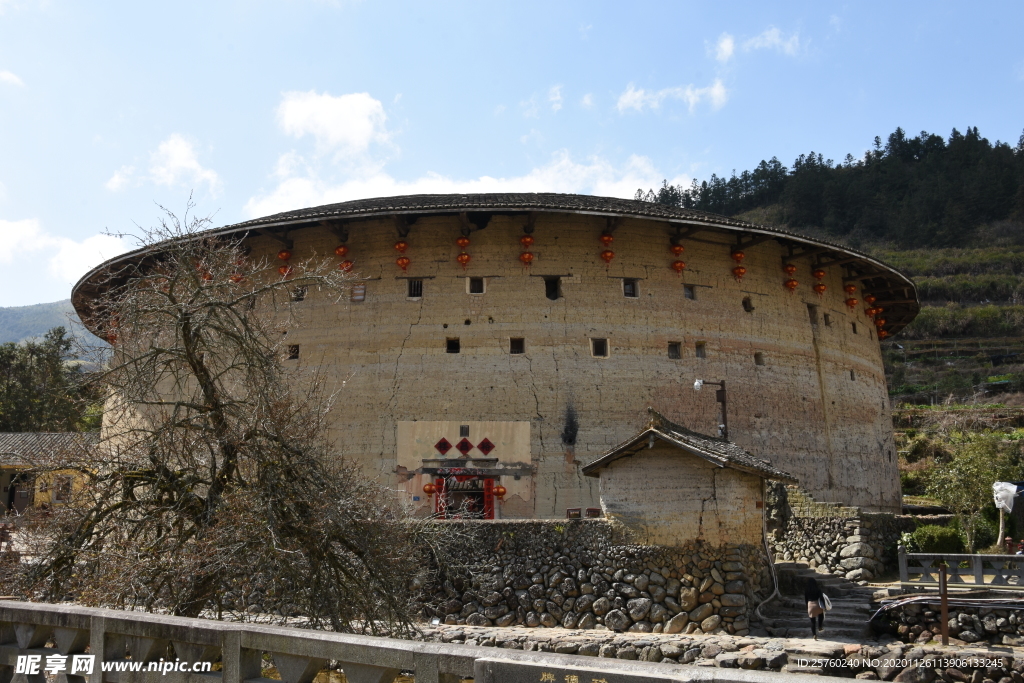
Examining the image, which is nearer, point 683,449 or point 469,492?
point 683,449

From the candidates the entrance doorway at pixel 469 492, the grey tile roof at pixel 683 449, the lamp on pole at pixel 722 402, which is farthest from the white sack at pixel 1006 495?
the entrance doorway at pixel 469 492

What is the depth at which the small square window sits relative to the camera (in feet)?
52.3

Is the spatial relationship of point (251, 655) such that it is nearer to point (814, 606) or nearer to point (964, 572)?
point (814, 606)

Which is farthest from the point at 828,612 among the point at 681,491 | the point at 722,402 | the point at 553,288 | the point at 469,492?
the point at 553,288

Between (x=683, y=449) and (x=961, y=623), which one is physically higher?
(x=683, y=449)

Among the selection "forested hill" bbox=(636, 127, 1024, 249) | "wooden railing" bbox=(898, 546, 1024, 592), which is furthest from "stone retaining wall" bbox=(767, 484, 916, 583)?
"forested hill" bbox=(636, 127, 1024, 249)

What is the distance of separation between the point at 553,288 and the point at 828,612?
26.6 feet

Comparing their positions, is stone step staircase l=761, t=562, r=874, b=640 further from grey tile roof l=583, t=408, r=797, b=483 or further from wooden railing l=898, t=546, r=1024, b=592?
grey tile roof l=583, t=408, r=797, b=483

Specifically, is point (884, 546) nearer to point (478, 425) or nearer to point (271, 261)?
point (478, 425)

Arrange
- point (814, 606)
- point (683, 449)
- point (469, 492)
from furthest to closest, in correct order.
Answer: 1. point (469, 492)
2. point (683, 449)
3. point (814, 606)

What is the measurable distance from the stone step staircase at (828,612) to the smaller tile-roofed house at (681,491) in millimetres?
1054

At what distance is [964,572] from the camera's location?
11.2m

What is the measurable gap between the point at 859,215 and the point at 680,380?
192ft

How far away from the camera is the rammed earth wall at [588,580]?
10438 millimetres
